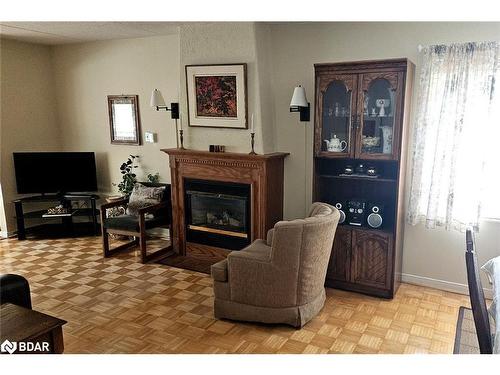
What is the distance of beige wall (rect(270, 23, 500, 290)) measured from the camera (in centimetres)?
323

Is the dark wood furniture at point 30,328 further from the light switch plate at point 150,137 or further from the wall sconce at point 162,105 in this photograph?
the light switch plate at point 150,137

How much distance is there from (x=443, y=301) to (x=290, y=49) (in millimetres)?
2644

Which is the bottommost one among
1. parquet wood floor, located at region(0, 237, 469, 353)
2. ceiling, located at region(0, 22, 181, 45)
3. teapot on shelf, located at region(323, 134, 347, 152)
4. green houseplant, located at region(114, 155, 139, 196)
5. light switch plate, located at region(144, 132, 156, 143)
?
parquet wood floor, located at region(0, 237, 469, 353)

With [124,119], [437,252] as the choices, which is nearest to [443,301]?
[437,252]

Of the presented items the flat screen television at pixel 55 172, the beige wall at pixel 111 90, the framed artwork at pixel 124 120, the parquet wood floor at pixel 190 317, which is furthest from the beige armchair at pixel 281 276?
the flat screen television at pixel 55 172

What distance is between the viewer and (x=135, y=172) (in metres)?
5.16

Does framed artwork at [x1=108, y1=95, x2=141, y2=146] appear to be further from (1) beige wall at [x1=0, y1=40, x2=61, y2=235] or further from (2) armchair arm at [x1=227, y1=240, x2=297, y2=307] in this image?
(2) armchair arm at [x1=227, y1=240, x2=297, y2=307]

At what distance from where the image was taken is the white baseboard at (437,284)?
3.41 metres

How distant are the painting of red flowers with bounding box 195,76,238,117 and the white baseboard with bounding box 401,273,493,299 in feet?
7.44

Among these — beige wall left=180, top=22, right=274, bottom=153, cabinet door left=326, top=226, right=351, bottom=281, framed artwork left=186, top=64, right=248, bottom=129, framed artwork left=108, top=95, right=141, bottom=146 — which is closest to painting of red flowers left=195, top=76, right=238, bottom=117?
framed artwork left=186, top=64, right=248, bottom=129

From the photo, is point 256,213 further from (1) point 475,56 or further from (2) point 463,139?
(1) point 475,56

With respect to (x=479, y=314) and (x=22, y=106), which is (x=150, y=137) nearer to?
(x=22, y=106)

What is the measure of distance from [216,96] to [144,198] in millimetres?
1472

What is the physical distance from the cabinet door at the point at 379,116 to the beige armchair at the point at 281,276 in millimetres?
714
